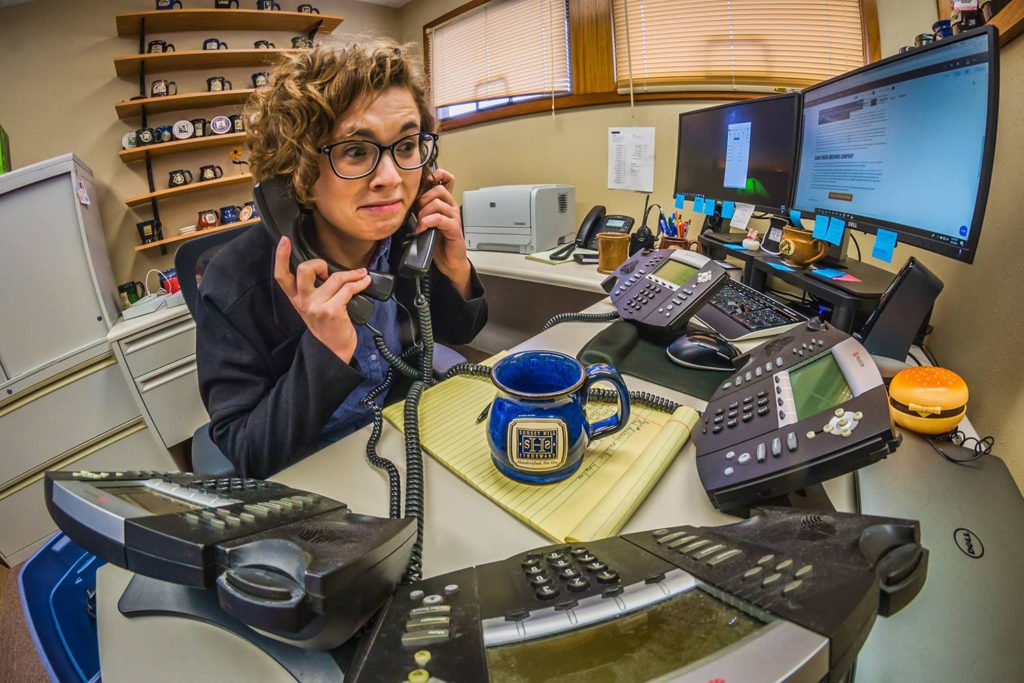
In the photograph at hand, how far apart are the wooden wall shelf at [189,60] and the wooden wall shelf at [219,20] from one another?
0.15 meters

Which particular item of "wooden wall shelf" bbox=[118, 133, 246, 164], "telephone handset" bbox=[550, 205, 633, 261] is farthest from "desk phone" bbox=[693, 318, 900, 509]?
"wooden wall shelf" bbox=[118, 133, 246, 164]

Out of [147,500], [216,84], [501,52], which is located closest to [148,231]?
[216,84]

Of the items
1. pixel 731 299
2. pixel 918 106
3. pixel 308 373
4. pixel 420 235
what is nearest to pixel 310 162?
pixel 420 235

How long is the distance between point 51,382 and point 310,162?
169cm

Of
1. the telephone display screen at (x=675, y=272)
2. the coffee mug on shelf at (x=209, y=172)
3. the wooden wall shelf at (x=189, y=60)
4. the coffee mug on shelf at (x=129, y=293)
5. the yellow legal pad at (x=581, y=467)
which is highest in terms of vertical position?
the wooden wall shelf at (x=189, y=60)

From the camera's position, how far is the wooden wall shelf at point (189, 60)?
220 cm

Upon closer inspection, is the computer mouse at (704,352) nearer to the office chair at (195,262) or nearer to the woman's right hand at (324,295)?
the woman's right hand at (324,295)

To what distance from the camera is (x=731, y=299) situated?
980 millimetres

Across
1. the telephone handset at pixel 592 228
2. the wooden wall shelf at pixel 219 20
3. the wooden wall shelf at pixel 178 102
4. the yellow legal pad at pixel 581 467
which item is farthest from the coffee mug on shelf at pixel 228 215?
the yellow legal pad at pixel 581 467

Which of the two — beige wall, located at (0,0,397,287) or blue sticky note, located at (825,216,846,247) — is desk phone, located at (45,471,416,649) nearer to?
blue sticky note, located at (825,216,846,247)

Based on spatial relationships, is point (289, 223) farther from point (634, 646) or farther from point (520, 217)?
point (520, 217)

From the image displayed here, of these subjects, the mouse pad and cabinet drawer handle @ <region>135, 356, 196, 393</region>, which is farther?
cabinet drawer handle @ <region>135, 356, 196, 393</region>

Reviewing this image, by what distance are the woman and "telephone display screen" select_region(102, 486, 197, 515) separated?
0.32 metres

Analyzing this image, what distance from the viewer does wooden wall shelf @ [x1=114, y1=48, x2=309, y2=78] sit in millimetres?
2203
